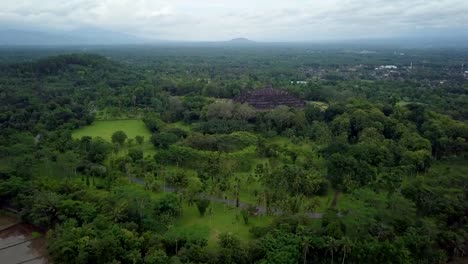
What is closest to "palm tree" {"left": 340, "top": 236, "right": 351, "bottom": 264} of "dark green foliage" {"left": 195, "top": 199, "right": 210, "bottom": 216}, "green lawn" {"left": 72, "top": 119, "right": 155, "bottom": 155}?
"dark green foliage" {"left": 195, "top": 199, "right": 210, "bottom": 216}

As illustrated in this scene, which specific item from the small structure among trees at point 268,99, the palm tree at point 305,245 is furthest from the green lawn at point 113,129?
the palm tree at point 305,245

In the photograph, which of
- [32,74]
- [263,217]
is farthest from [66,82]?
[263,217]

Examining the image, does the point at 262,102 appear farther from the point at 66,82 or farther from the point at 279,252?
the point at 66,82

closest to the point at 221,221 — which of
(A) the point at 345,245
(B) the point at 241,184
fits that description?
(B) the point at 241,184

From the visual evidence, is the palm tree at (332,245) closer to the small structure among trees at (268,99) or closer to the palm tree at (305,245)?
the palm tree at (305,245)

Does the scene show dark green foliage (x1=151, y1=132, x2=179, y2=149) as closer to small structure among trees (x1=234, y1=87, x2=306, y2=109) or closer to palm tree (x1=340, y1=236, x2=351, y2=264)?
small structure among trees (x1=234, y1=87, x2=306, y2=109)

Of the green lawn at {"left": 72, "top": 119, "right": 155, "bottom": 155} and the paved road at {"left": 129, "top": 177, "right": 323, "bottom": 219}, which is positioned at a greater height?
the green lawn at {"left": 72, "top": 119, "right": 155, "bottom": 155}

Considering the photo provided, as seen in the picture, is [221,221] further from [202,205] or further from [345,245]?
[345,245]

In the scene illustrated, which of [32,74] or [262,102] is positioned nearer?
[262,102]
